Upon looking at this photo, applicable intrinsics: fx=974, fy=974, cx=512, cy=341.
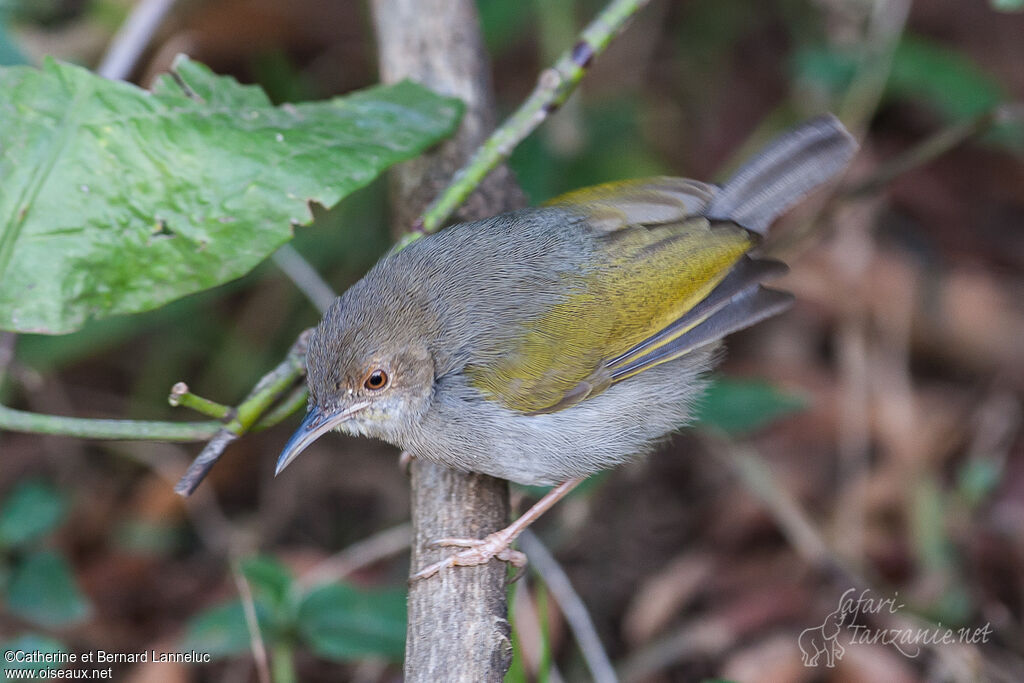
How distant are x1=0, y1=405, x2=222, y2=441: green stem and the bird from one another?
14.1 inches

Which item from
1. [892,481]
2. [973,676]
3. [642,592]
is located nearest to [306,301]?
[642,592]

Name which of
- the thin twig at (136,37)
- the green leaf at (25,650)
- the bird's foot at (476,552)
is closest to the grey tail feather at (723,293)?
the bird's foot at (476,552)

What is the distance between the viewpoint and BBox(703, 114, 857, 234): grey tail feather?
3.56m

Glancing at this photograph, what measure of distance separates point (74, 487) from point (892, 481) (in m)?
4.03

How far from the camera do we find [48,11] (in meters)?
5.14

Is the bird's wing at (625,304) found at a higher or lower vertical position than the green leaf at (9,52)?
lower

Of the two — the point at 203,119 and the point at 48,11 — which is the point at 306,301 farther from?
the point at 203,119

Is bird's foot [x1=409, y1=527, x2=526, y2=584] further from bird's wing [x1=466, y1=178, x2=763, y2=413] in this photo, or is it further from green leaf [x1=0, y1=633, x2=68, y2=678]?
green leaf [x1=0, y1=633, x2=68, y2=678]

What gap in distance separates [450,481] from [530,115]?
1247mm

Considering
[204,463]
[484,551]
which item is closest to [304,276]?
[204,463]

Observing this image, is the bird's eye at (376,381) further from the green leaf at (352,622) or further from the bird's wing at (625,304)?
the green leaf at (352,622)

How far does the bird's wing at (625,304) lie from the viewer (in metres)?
3.16

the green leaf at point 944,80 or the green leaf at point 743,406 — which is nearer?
the green leaf at point 743,406

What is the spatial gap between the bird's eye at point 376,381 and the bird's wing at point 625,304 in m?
0.29
